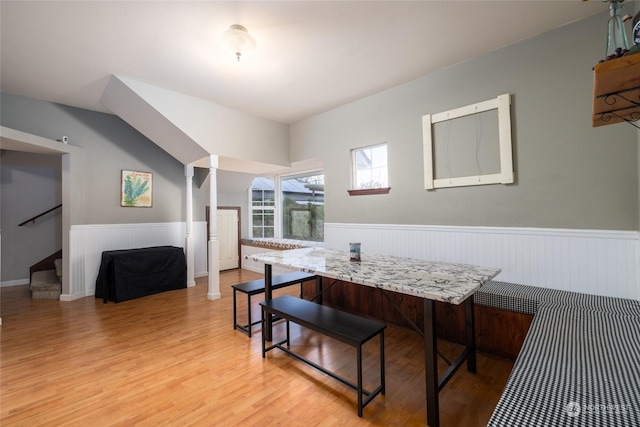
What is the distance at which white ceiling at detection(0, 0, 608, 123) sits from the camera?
6.86 feet

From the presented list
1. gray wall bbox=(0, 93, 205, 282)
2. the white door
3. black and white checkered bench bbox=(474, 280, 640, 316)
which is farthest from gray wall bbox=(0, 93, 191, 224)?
black and white checkered bench bbox=(474, 280, 640, 316)

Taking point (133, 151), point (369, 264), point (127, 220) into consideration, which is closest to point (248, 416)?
point (369, 264)

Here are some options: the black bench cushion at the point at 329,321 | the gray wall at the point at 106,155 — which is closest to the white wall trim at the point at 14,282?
the gray wall at the point at 106,155

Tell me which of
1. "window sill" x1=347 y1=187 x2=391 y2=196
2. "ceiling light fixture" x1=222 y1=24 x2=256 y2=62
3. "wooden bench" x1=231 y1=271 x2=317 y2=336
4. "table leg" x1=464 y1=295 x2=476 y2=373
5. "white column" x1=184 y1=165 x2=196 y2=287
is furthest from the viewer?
"white column" x1=184 y1=165 x2=196 y2=287

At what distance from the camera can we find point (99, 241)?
4.20 meters

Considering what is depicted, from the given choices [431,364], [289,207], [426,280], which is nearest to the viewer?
[431,364]

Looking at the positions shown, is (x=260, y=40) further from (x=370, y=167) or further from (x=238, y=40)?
(x=370, y=167)

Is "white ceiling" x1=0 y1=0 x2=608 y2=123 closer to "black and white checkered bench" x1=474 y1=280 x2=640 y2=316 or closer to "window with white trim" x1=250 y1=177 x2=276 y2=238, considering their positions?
"black and white checkered bench" x1=474 y1=280 x2=640 y2=316

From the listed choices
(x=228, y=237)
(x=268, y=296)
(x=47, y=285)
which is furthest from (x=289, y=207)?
(x=47, y=285)

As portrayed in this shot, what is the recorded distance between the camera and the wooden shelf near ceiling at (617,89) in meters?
0.81

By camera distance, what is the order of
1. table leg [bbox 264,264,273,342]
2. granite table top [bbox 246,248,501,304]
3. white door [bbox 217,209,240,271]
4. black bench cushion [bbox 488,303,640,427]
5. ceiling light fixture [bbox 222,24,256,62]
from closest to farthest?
black bench cushion [bbox 488,303,640,427]
granite table top [bbox 246,248,501,304]
ceiling light fixture [bbox 222,24,256,62]
table leg [bbox 264,264,273,342]
white door [bbox 217,209,240,271]

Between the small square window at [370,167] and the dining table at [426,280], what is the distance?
1.51 metres

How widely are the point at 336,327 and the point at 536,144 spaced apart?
7.96 ft

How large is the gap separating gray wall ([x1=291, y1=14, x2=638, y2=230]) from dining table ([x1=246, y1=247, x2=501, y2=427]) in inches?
39.8
